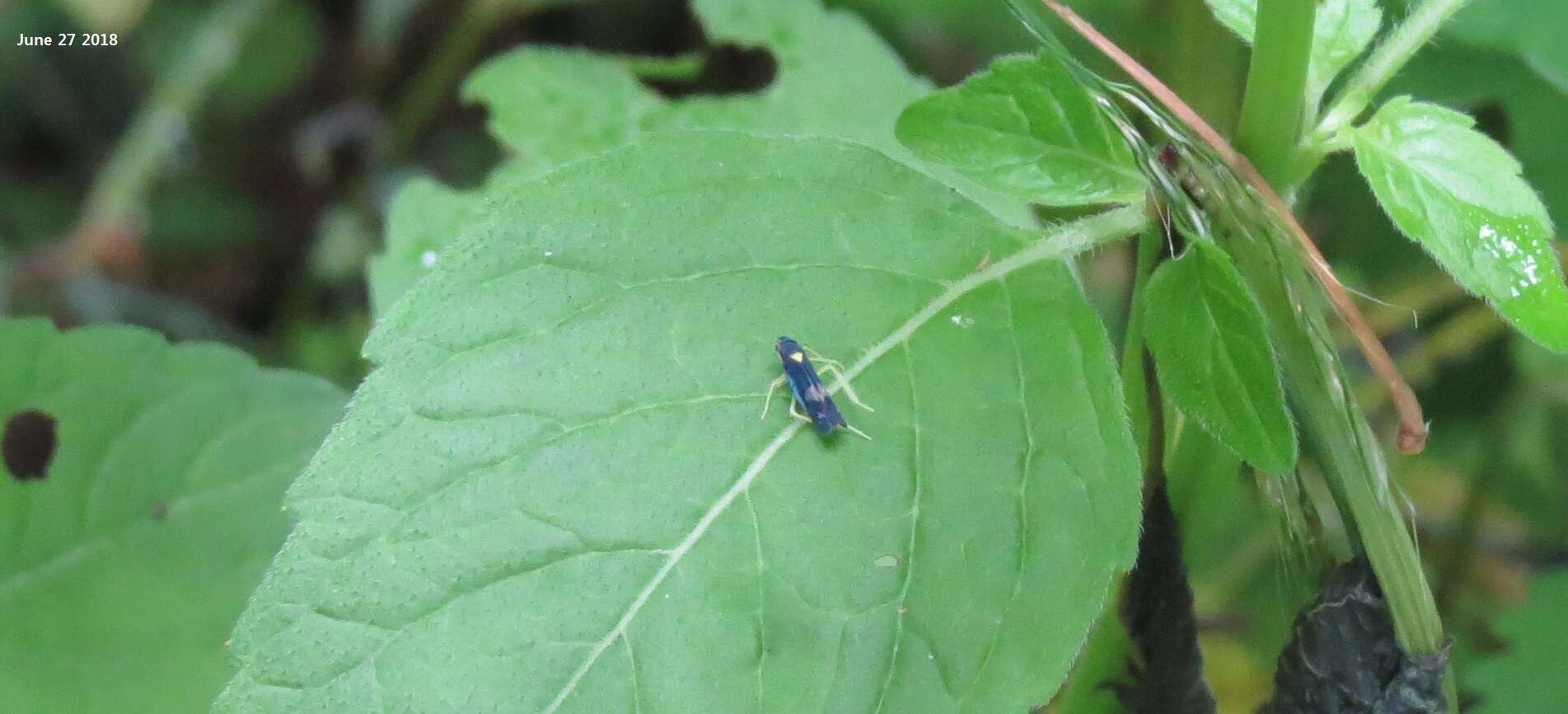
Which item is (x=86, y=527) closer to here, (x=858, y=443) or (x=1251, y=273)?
(x=858, y=443)

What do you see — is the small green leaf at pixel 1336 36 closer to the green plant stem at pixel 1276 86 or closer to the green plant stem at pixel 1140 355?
the green plant stem at pixel 1276 86

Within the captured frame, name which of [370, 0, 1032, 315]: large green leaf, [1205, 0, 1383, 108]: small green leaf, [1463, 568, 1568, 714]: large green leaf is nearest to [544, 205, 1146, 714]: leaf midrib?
[1205, 0, 1383, 108]: small green leaf

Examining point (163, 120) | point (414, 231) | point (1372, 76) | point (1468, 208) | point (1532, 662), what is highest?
point (1372, 76)

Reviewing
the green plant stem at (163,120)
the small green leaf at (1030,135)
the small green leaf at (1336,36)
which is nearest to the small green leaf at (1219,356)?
the small green leaf at (1030,135)

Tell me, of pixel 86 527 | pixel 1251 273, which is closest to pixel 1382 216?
pixel 1251 273

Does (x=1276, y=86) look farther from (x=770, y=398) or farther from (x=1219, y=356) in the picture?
(x=770, y=398)

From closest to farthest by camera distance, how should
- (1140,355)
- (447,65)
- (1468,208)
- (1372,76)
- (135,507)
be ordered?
(1468,208) → (1372,76) → (1140,355) → (135,507) → (447,65)

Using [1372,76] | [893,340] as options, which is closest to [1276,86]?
[1372,76]

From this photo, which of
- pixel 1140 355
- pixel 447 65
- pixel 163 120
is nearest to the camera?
pixel 1140 355
